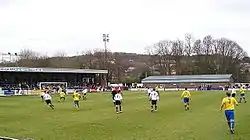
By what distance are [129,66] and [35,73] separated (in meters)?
47.6

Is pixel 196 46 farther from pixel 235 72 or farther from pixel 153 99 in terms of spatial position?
pixel 153 99

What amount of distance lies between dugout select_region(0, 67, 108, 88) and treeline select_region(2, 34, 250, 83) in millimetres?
12762

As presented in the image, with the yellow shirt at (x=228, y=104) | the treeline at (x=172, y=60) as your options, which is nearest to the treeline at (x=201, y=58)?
the treeline at (x=172, y=60)

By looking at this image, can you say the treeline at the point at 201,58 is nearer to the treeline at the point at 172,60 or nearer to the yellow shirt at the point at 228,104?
the treeline at the point at 172,60

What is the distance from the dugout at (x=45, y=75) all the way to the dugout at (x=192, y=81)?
16.3 meters

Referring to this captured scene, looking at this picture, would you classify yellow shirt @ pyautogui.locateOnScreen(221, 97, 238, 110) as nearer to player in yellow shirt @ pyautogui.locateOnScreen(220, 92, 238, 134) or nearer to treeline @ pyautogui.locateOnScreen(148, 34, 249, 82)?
player in yellow shirt @ pyautogui.locateOnScreen(220, 92, 238, 134)

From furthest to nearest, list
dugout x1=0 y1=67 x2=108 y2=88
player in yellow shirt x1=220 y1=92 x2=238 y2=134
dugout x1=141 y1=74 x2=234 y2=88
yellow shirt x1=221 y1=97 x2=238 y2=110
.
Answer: dugout x1=141 y1=74 x2=234 y2=88 → dugout x1=0 y1=67 x2=108 y2=88 → yellow shirt x1=221 y1=97 x2=238 y2=110 → player in yellow shirt x1=220 y1=92 x2=238 y2=134

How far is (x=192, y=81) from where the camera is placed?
4072 inches

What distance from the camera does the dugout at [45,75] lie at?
79188 mm

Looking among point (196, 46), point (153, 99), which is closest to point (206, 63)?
point (196, 46)

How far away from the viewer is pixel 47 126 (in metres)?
20.5

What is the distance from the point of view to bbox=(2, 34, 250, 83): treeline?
113 meters

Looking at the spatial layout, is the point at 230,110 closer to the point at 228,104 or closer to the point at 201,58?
the point at 228,104

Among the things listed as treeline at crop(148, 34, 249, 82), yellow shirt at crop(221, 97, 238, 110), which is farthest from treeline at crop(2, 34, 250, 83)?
yellow shirt at crop(221, 97, 238, 110)
